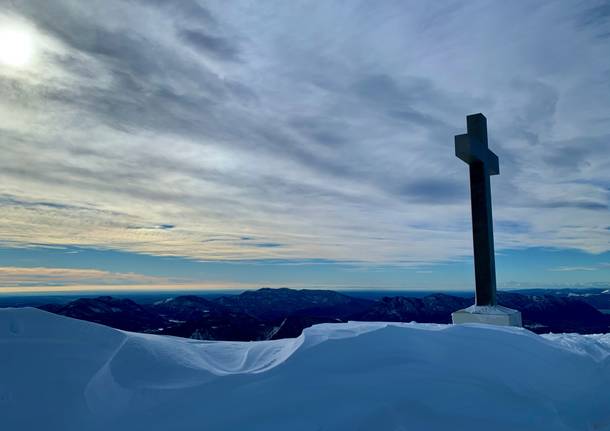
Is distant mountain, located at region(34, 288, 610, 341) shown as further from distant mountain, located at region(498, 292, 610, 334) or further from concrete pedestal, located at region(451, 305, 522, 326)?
concrete pedestal, located at region(451, 305, 522, 326)

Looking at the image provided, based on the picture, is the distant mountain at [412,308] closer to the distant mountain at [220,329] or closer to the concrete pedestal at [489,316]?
the distant mountain at [220,329]

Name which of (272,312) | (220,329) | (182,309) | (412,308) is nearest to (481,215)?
(220,329)

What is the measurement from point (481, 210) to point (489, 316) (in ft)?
7.08

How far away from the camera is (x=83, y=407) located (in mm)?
2264

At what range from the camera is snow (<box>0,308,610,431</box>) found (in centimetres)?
227

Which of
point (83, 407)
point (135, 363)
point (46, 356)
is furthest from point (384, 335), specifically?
point (46, 356)

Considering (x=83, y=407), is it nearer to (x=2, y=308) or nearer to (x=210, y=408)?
(x=210, y=408)

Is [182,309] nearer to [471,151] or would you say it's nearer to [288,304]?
[288,304]

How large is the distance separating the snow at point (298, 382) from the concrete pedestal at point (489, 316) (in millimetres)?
3532

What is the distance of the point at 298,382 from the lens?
2.59 metres

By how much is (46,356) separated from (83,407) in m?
0.53

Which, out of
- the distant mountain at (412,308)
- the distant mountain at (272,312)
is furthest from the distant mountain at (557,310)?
the distant mountain at (412,308)

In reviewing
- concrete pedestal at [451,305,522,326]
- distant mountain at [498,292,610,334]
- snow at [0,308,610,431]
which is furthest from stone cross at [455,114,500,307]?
distant mountain at [498,292,610,334]

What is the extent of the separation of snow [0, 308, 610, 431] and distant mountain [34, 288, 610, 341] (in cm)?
7443
